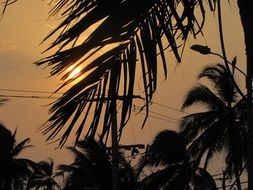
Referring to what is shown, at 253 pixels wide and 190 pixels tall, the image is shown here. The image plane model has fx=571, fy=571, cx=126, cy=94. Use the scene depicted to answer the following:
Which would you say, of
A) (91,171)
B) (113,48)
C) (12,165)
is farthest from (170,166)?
(113,48)

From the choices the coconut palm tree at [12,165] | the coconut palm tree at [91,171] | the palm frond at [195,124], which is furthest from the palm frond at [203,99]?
the coconut palm tree at [12,165]

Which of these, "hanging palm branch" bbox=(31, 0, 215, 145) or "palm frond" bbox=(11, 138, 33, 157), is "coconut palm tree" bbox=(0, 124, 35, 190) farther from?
"hanging palm branch" bbox=(31, 0, 215, 145)

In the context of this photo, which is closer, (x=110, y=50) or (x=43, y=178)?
(x=110, y=50)

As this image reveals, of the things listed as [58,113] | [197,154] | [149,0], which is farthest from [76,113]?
[197,154]

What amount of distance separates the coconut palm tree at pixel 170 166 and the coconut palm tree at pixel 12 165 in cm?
1151

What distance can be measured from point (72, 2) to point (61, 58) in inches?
10.1

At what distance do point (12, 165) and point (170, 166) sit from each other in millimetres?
14513

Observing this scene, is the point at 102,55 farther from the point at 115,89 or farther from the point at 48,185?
the point at 48,185

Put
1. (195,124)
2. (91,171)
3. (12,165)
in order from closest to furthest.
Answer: (195,124) < (91,171) < (12,165)

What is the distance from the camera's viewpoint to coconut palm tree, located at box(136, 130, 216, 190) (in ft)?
86.8

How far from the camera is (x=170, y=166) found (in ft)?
96.1

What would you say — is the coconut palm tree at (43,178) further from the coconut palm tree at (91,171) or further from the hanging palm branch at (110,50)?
the hanging palm branch at (110,50)

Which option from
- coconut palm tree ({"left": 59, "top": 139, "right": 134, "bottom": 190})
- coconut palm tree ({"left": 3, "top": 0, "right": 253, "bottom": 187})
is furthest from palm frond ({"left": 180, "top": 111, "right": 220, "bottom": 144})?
coconut palm tree ({"left": 3, "top": 0, "right": 253, "bottom": 187})

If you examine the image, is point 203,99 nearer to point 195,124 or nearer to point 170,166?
point 195,124
